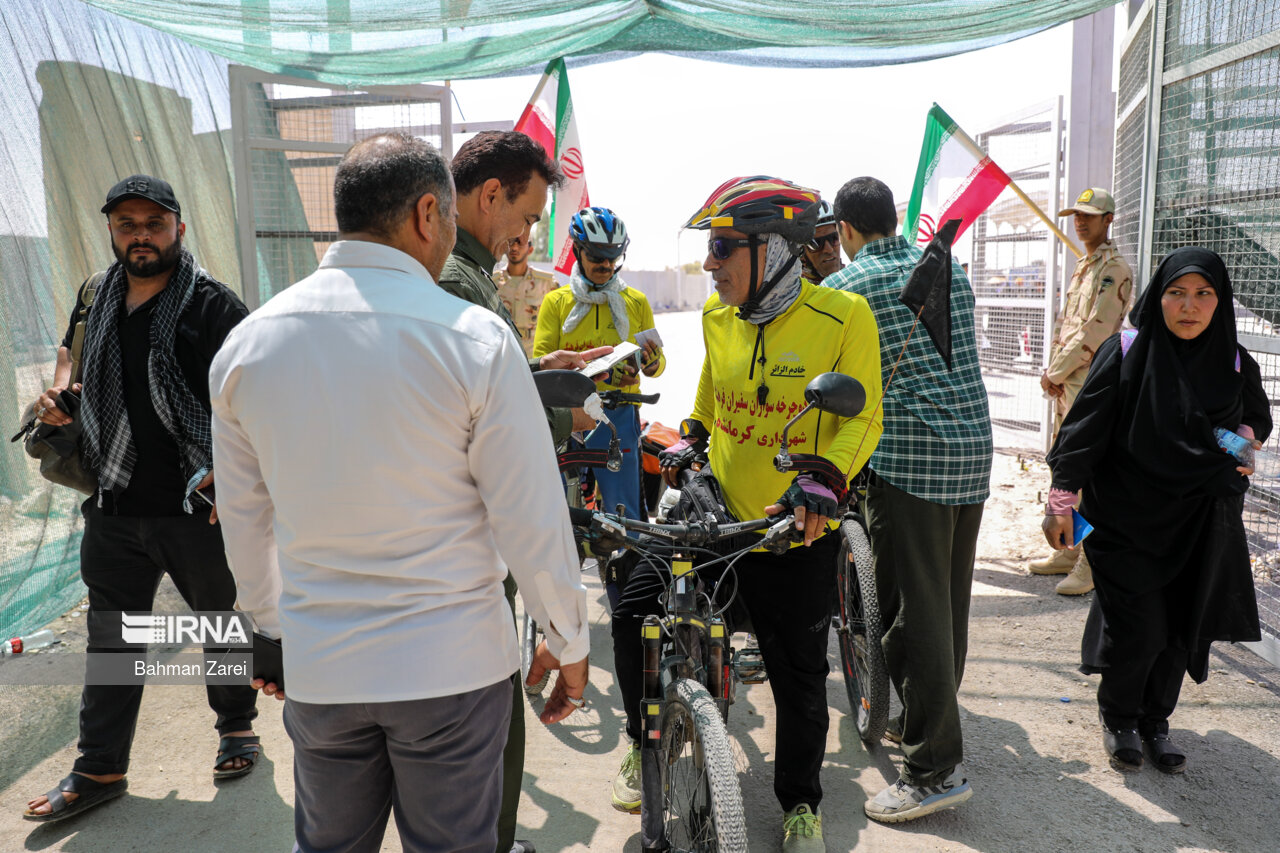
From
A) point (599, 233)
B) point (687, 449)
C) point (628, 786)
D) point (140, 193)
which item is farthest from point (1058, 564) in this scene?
point (140, 193)

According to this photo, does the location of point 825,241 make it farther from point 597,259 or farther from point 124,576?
point 124,576

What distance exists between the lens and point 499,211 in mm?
2506

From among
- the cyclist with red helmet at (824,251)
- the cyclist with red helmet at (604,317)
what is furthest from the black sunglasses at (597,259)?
the cyclist with red helmet at (824,251)

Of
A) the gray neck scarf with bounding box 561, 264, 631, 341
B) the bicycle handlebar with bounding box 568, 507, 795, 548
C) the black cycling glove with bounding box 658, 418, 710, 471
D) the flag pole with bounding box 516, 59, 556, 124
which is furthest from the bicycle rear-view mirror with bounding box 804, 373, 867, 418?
the flag pole with bounding box 516, 59, 556, 124

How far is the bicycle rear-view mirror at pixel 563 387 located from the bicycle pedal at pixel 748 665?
1378mm

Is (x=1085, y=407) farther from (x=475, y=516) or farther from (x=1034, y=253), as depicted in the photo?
(x=1034, y=253)

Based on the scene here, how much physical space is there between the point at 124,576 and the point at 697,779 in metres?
2.39

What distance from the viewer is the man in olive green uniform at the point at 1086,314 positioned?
559 cm

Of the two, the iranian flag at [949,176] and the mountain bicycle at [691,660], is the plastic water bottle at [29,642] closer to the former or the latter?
the mountain bicycle at [691,660]

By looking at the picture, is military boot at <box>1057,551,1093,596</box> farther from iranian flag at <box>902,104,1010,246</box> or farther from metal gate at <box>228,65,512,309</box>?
metal gate at <box>228,65,512,309</box>

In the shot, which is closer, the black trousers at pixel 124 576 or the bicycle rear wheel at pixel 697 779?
the bicycle rear wheel at pixel 697 779

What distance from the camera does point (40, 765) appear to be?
3.66 m

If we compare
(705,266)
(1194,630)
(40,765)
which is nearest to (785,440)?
(705,266)

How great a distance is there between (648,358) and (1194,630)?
2.39 meters
